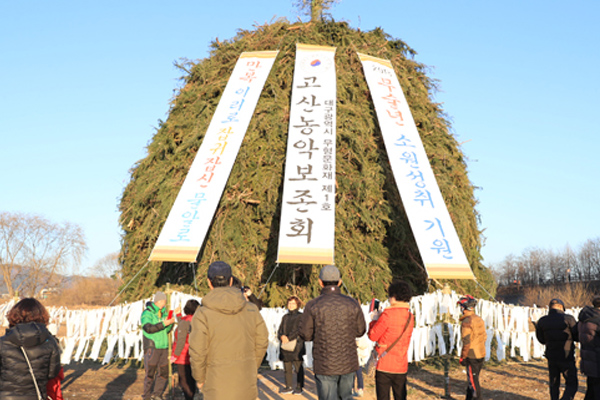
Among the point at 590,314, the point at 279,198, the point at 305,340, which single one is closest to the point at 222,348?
the point at 305,340

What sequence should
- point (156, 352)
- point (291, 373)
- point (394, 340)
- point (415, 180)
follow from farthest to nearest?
1. point (415, 180)
2. point (291, 373)
3. point (156, 352)
4. point (394, 340)

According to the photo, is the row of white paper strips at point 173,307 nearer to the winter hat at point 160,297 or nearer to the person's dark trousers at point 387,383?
the winter hat at point 160,297

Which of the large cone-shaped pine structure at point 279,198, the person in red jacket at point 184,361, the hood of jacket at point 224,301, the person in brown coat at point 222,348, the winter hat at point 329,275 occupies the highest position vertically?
the large cone-shaped pine structure at point 279,198

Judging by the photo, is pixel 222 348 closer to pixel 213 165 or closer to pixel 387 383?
pixel 387 383

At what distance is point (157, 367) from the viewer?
869cm

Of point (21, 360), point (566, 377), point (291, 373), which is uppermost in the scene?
point (21, 360)

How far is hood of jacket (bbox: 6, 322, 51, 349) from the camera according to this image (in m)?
4.50

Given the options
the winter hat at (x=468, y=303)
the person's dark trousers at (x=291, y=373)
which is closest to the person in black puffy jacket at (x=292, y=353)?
the person's dark trousers at (x=291, y=373)

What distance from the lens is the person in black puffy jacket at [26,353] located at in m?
4.52

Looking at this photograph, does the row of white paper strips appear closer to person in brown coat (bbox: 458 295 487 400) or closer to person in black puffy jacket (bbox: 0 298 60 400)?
person in brown coat (bbox: 458 295 487 400)

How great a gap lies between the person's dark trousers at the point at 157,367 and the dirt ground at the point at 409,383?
29 cm

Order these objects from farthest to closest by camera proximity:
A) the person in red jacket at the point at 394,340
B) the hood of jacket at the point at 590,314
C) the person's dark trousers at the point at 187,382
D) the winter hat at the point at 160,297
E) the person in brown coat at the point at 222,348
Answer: the winter hat at the point at 160,297 < the person's dark trousers at the point at 187,382 < the hood of jacket at the point at 590,314 < the person in red jacket at the point at 394,340 < the person in brown coat at the point at 222,348

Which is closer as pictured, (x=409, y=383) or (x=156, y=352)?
(x=156, y=352)

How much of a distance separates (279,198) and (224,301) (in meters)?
9.36
